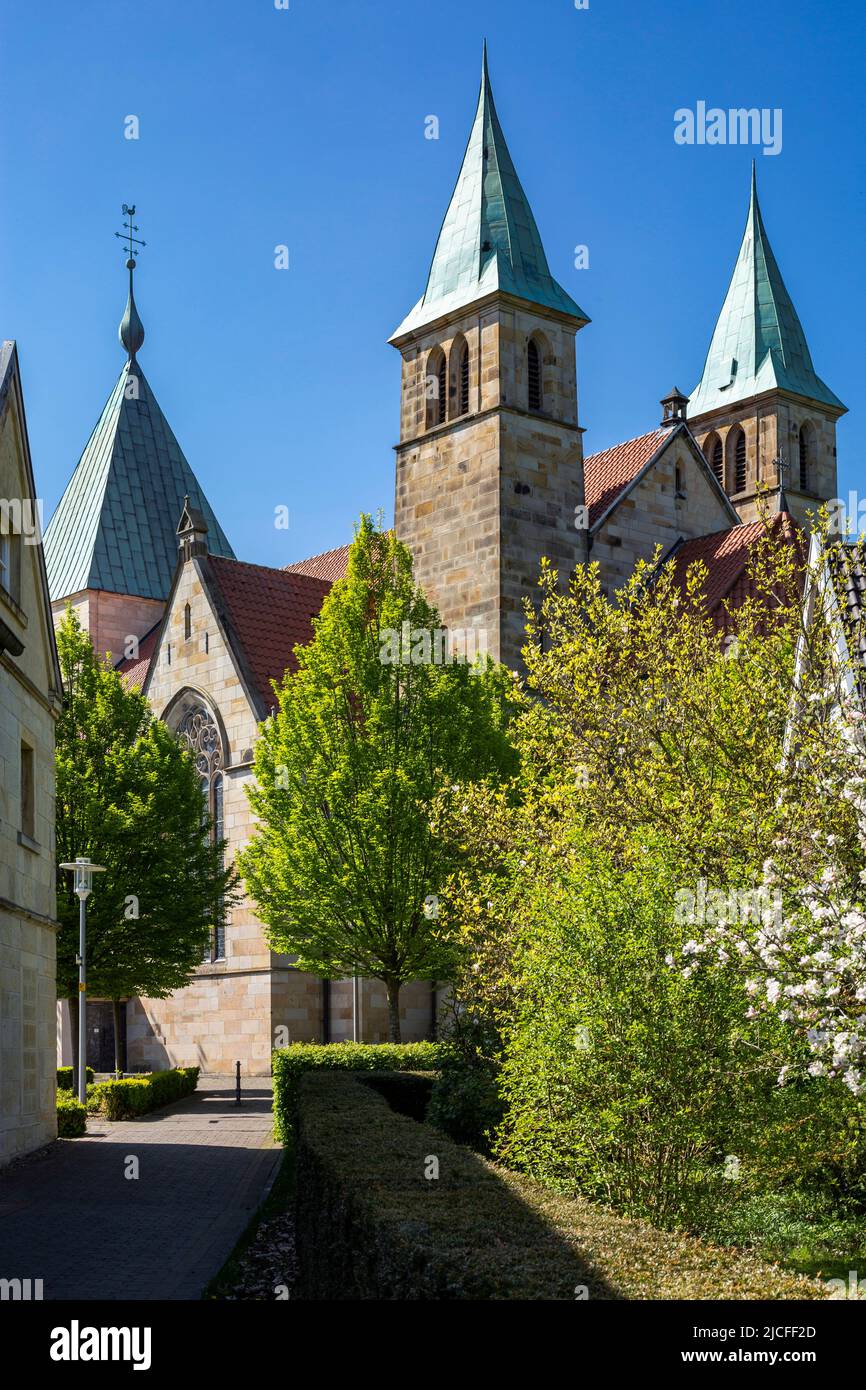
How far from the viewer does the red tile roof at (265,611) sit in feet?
120

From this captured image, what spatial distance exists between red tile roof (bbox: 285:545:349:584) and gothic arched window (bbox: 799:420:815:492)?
1371 cm

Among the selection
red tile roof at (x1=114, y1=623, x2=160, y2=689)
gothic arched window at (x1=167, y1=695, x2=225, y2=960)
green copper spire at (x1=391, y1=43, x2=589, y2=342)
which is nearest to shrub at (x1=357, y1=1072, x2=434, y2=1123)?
gothic arched window at (x1=167, y1=695, x2=225, y2=960)

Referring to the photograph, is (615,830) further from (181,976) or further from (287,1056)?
(181,976)

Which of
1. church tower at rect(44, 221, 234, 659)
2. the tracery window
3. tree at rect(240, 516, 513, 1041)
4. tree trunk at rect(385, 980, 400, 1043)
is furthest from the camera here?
church tower at rect(44, 221, 234, 659)

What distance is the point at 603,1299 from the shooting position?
19.6 ft

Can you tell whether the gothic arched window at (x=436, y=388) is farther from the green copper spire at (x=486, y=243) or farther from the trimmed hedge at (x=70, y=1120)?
the trimmed hedge at (x=70, y=1120)

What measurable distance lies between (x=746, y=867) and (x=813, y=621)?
247cm

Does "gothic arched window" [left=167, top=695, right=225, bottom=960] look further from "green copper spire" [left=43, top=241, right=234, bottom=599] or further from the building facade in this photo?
the building facade

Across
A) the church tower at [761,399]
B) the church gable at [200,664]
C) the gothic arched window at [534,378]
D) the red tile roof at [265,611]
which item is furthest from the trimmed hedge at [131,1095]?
the church tower at [761,399]

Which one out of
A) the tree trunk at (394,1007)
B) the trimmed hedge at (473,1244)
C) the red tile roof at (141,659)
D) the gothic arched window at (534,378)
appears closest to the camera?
the trimmed hedge at (473,1244)

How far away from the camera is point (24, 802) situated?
20609 mm

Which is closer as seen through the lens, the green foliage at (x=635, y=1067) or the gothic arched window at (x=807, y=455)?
the green foliage at (x=635, y=1067)

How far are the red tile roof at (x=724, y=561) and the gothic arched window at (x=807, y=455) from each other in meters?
8.13

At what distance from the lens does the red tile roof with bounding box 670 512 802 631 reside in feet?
110
